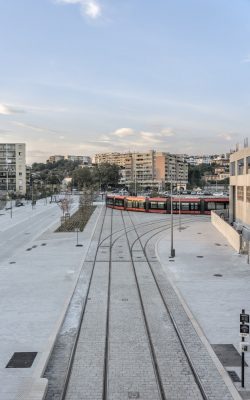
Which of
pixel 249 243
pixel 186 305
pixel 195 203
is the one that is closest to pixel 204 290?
pixel 186 305

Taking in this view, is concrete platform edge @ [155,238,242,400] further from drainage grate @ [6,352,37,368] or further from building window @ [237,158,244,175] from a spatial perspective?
building window @ [237,158,244,175]

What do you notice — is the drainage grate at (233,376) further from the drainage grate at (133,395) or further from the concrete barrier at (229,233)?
the concrete barrier at (229,233)

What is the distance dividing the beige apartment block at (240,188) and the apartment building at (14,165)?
4181 inches

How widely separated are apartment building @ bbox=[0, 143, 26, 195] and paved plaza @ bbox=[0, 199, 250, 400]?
342ft

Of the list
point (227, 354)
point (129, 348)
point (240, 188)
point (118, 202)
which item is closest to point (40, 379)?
point (129, 348)

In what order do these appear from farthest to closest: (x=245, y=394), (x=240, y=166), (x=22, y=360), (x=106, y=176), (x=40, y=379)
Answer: (x=106, y=176)
(x=240, y=166)
(x=22, y=360)
(x=40, y=379)
(x=245, y=394)

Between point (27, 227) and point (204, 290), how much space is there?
1398 inches

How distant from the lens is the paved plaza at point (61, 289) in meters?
13.8

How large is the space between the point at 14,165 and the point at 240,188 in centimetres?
11433

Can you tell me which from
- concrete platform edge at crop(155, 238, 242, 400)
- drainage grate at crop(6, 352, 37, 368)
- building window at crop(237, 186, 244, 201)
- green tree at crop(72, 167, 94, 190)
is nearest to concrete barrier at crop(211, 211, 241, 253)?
building window at crop(237, 186, 244, 201)

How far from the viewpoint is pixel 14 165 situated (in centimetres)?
14362

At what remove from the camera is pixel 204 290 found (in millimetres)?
21750

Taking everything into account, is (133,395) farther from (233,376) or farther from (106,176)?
(106,176)

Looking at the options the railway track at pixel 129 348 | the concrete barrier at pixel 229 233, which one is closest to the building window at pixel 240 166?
the concrete barrier at pixel 229 233
